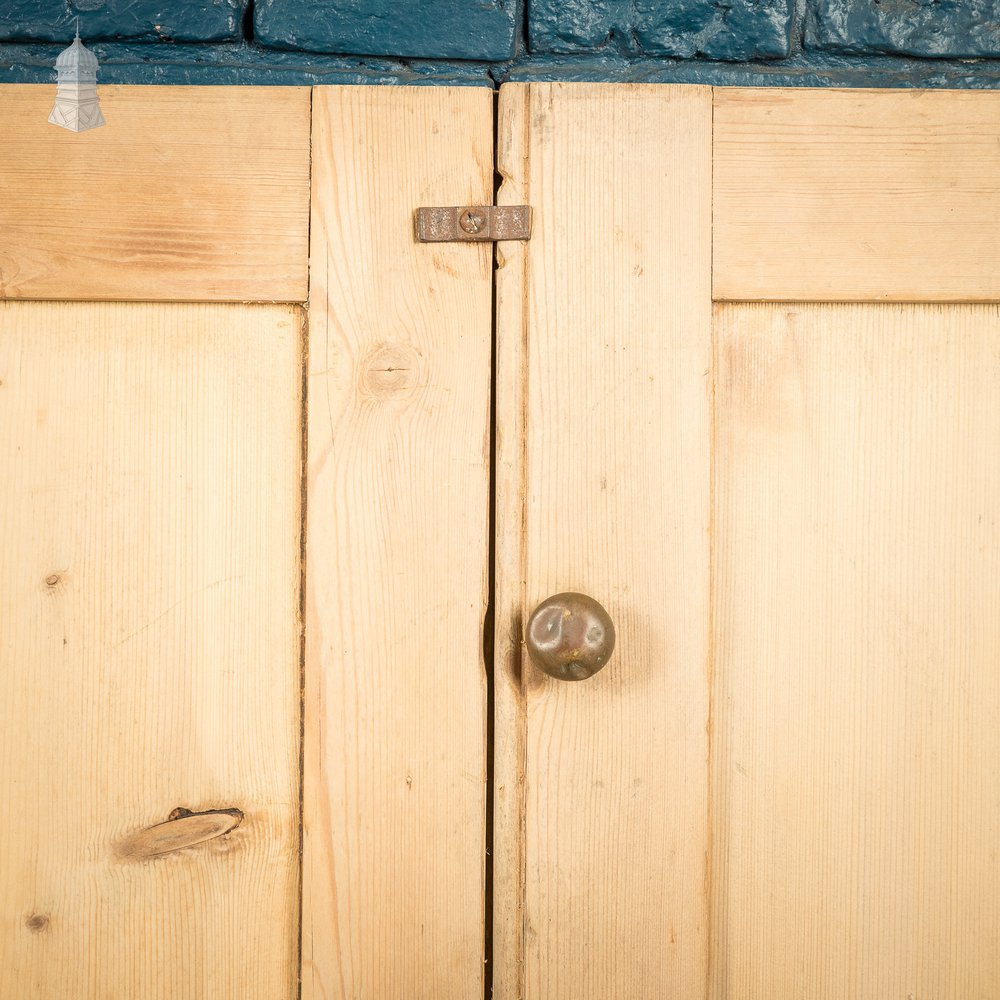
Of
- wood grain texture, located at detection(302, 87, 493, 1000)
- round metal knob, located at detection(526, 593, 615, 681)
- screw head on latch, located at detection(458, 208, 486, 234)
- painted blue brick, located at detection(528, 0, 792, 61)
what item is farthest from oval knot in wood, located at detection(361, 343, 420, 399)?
painted blue brick, located at detection(528, 0, 792, 61)

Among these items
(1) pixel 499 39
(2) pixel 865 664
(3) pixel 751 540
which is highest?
(1) pixel 499 39

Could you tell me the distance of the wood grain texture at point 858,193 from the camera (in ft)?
1.82

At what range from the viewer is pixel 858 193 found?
0.55 meters

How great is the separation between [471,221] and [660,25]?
0.89 ft

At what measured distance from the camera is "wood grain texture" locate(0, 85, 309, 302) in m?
0.55

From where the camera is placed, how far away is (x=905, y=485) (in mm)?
560

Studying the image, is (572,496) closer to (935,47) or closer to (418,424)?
(418,424)

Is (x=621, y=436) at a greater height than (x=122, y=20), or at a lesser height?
lesser

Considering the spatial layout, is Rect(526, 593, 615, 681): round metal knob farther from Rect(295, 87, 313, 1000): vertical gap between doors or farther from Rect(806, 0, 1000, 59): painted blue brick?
Rect(806, 0, 1000, 59): painted blue brick

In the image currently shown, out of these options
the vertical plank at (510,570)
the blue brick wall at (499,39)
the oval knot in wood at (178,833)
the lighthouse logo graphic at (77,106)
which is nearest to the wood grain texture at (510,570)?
the vertical plank at (510,570)

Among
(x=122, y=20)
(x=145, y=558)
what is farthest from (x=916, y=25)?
(x=145, y=558)

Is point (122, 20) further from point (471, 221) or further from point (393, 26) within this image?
point (471, 221)

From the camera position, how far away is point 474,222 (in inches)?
21.7

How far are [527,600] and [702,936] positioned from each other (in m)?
0.32
